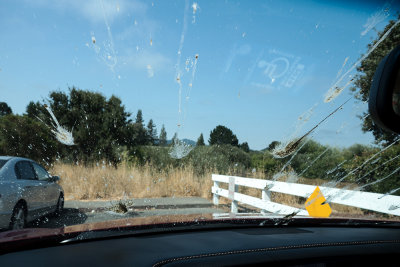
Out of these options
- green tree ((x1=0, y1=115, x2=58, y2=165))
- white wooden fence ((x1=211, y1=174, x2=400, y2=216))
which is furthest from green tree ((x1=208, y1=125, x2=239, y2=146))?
green tree ((x1=0, y1=115, x2=58, y2=165))

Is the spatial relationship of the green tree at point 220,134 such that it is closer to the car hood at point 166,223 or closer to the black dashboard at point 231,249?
the car hood at point 166,223

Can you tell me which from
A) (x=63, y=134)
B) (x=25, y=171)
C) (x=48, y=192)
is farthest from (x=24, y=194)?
(x=63, y=134)

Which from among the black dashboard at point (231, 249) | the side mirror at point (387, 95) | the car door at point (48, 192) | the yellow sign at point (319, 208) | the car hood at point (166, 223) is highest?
the car door at point (48, 192)

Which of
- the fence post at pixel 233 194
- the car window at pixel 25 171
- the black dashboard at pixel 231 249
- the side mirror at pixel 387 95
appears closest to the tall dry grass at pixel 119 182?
the car window at pixel 25 171

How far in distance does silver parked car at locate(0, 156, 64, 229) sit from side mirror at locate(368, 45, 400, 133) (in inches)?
188

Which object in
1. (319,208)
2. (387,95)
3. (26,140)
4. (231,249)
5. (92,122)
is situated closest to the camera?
(387,95)

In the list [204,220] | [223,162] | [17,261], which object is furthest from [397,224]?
[223,162]

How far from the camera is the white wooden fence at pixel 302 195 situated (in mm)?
4832

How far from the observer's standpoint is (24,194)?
5.49 m

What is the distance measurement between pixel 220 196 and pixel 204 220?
808 centimetres

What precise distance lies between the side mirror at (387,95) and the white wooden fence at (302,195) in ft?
5.63

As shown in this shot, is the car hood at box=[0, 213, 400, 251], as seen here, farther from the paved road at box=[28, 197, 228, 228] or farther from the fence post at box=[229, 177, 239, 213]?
the fence post at box=[229, 177, 239, 213]

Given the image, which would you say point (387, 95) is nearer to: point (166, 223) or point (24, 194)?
point (166, 223)

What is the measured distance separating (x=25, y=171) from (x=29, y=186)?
0.34 metres
